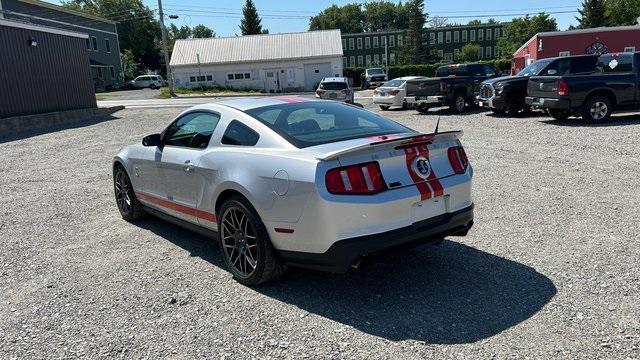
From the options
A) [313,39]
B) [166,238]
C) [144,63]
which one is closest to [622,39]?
[313,39]

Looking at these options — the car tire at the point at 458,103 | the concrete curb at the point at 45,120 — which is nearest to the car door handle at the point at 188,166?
the car tire at the point at 458,103

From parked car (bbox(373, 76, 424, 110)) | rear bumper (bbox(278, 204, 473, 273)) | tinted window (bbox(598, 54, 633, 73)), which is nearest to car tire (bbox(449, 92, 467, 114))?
parked car (bbox(373, 76, 424, 110))

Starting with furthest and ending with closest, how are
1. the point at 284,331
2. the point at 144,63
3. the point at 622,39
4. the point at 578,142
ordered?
the point at 144,63 → the point at 622,39 → the point at 578,142 → the point at 284,331

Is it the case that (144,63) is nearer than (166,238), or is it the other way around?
(166,238)

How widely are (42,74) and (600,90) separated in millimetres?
21081

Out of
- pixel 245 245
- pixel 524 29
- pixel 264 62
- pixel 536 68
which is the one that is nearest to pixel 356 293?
pixel 245 245

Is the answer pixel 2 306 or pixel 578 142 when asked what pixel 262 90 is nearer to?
pixel 578 142

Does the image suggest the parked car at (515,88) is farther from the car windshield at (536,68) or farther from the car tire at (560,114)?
the car tire at (560,114)

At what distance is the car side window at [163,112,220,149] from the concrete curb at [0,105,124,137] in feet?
53.5

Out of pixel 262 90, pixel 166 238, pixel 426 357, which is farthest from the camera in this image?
pixel 262 90

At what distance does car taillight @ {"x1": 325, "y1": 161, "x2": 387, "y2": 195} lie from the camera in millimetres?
3568

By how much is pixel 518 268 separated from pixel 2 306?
430 cm

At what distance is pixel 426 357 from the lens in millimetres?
3062

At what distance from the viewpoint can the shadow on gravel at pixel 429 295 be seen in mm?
3424
